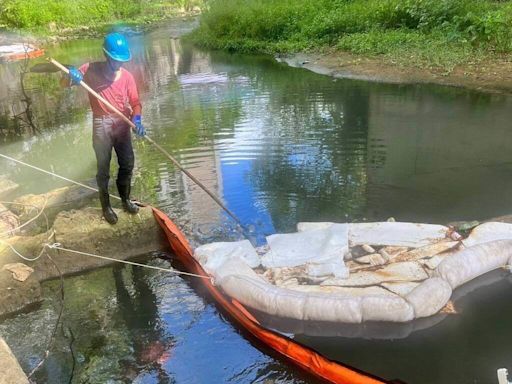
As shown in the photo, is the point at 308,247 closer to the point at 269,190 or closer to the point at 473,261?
the point at 473,261

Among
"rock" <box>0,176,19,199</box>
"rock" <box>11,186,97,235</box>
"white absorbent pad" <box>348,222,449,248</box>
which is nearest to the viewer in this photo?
"white absorbent pad" <box>348,222,449,248</box>

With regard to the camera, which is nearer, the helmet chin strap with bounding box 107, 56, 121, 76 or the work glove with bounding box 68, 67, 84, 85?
the work glove with bounding box 68, 67, 84, 85

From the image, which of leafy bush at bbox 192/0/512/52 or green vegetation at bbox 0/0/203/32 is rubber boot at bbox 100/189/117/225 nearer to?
leafy bush at bbox 192/0/512/52

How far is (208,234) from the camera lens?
21.1ft

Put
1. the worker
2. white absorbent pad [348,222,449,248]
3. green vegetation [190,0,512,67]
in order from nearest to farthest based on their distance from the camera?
the worker → white absorbent pad [348,222,449,248] → green vegetation [190,0,512,67]

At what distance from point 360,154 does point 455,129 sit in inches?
88.4

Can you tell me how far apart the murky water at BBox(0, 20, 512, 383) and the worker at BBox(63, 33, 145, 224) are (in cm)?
137

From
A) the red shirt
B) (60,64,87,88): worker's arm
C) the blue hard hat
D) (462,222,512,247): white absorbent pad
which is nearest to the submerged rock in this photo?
the red shirt

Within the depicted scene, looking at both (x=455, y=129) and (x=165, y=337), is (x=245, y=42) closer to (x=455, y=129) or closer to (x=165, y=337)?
(x=455, y=129)

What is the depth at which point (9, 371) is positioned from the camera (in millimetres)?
3549

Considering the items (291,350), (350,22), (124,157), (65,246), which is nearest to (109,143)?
(124,157)

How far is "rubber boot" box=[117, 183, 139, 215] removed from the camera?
5730 mm

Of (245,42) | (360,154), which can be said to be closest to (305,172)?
(360,154)

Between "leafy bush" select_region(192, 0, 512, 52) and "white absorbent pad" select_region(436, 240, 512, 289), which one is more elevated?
"leafy bush" select_region(192, 0, 512, 52)
